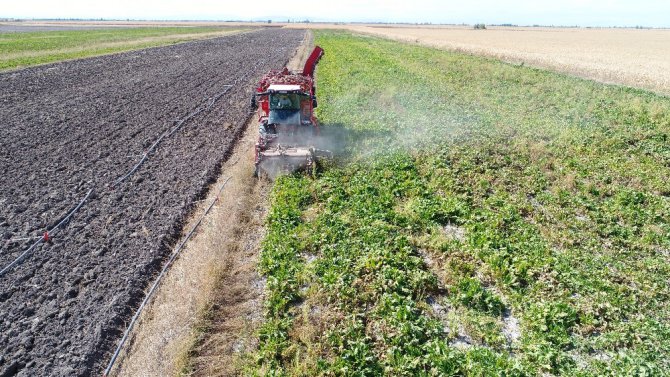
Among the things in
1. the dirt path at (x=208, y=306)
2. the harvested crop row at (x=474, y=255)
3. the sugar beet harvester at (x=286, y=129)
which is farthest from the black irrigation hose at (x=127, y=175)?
the harvested crop row at (x=474, y=255)

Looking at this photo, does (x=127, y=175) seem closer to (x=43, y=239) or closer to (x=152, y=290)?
(x=43, y=239)

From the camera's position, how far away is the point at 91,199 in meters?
11.4

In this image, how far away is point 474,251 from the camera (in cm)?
872

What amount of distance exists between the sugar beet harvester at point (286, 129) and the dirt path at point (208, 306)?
179 centimetres

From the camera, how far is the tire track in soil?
7.06 meters

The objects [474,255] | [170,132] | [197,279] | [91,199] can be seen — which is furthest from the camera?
[170,132]

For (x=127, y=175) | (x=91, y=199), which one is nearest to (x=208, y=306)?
(x=91, y=199)

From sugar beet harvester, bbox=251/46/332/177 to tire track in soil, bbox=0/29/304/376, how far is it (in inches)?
76.0

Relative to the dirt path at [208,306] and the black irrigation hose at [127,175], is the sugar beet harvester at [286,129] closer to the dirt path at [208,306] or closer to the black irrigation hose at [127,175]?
the dirt path at [208,306]

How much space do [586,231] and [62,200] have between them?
12.4 metres

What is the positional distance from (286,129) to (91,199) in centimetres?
568

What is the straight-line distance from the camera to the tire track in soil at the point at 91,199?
23.2 ft

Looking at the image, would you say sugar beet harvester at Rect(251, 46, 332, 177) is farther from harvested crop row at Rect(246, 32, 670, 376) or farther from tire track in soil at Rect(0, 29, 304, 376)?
tire track in soil at Rect(0, 29, 304, 376)

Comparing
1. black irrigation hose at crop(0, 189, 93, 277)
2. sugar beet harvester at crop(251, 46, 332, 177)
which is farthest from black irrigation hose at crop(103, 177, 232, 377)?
black irrigation hose at crop(0, 189, 93, 277)
